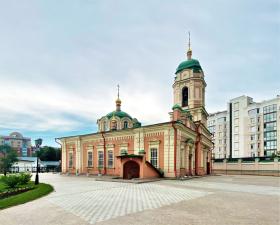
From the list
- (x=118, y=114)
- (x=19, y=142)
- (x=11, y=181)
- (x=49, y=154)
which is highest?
(x=118, y=114)

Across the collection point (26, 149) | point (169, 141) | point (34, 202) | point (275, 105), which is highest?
point (275, 105)

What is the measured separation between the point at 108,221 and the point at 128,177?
15.4 m

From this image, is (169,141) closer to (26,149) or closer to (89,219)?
(89,219)

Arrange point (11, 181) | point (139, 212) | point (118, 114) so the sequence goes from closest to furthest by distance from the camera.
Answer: point (139, 212), point (11, 181), point (118, 114)

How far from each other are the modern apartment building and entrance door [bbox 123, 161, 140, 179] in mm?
49373

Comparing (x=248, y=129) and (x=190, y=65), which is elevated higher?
(x=190, y=65)

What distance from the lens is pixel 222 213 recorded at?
8234 millimetres

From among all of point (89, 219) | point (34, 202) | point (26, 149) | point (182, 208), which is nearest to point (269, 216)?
point (182, 208)

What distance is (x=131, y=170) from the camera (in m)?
22.5

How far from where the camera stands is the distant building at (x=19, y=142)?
459 feet

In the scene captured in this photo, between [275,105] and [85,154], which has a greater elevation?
[275,105]

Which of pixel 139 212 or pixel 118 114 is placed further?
pixel 118 114

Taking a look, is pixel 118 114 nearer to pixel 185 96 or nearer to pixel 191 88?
pixel 185 96

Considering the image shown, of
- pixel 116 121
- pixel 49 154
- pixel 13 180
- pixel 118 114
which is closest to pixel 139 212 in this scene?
pixel 13 180
